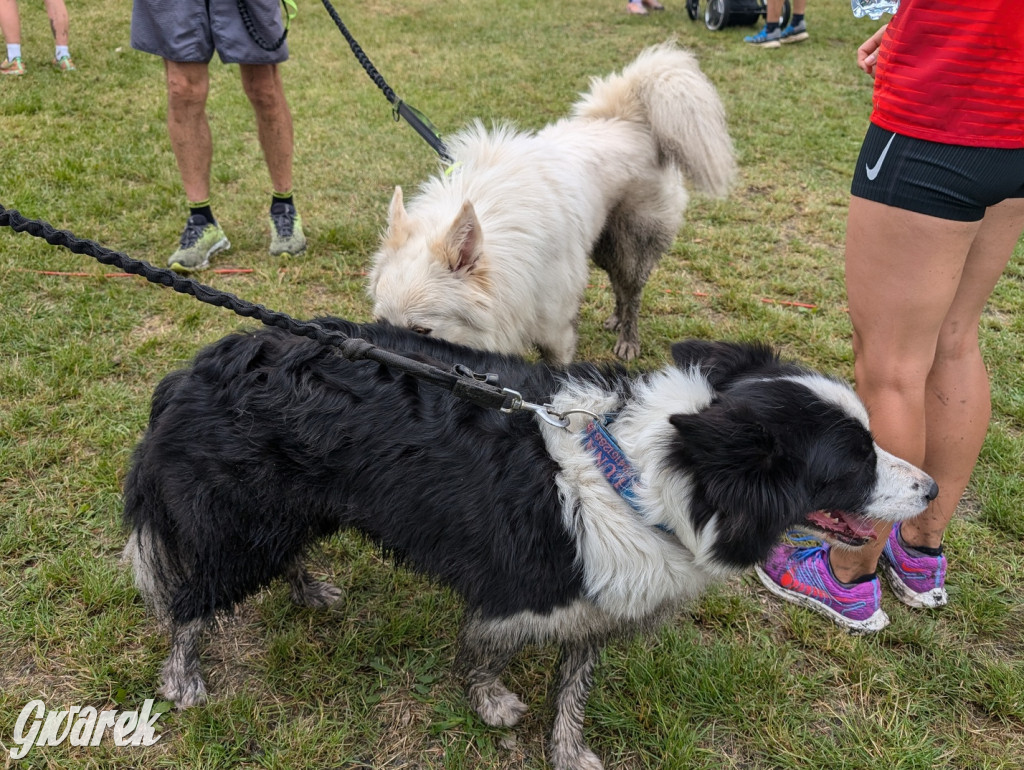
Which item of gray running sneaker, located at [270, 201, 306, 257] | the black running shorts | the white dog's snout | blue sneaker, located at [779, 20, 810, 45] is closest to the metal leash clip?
the white dog's snout

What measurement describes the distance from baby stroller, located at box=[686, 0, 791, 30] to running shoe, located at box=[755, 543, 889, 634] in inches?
414

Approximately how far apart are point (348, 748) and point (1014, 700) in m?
2.18

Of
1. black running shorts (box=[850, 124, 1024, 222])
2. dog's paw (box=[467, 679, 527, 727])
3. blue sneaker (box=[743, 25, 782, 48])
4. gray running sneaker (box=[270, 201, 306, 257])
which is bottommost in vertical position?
dog's paw (box=[467, 679, 527, 727])

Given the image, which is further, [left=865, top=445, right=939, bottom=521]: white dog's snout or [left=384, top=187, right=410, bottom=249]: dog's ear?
[left=384, top=187, right=410, bottom=249]: dog's ear

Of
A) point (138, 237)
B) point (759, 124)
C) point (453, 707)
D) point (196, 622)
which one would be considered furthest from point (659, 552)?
point (759, 124)

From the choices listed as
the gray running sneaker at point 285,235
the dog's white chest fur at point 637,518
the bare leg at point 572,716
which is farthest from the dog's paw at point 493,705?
the gray running sneaker at point 285,235

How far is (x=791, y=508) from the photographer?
5.42 feet

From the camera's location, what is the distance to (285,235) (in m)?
4.62

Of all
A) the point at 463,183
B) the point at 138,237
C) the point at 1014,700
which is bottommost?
the point at 1014,700

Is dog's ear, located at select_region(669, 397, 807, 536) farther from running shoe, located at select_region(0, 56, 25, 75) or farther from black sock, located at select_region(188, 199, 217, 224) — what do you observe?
running shoe, located at select_region(0, 56, 25, 75)

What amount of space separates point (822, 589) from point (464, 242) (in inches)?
76.8

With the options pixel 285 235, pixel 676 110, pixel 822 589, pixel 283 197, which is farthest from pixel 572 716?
pixel 283 197

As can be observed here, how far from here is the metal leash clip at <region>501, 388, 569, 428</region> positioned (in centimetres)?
174

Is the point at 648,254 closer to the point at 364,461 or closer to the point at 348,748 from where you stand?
the point at 364,461
